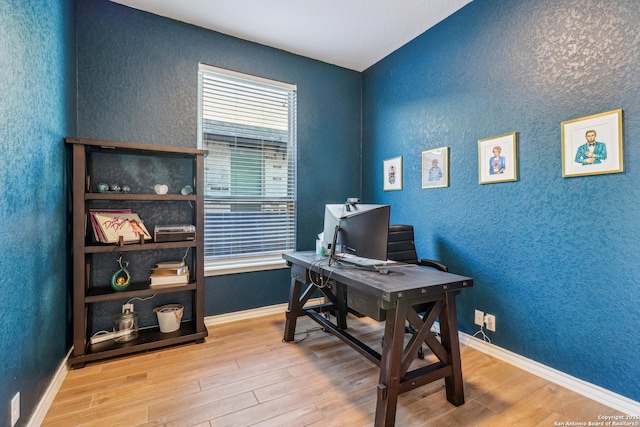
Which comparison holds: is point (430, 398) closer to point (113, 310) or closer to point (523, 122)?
point (523, 122)

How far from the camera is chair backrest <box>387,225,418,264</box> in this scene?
263 centimetres

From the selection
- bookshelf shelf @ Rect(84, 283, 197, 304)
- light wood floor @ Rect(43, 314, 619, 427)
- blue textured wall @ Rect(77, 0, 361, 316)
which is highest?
blue textured wall @ Rect(77, 0, 361, 316)

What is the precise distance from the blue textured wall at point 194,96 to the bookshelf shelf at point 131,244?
223 millimetres

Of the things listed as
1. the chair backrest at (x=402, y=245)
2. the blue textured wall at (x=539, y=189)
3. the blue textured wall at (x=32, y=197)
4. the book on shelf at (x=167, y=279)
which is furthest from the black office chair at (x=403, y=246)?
the blue textured wall at (x=32, y=197)

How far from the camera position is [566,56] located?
190cm

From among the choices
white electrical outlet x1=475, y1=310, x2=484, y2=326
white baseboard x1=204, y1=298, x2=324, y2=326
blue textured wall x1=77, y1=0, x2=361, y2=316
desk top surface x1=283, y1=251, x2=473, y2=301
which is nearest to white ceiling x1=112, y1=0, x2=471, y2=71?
blue textured wall x1=77, y1=0, x2=361, y2=316

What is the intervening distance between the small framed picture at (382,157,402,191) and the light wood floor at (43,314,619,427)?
1721mm

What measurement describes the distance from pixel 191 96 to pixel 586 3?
3.08 m

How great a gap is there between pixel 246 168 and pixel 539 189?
8.50ft

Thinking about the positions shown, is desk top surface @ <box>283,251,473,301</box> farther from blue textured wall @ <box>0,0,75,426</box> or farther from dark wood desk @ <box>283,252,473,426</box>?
blue textured wall @ <box>0,0,75,426</box>

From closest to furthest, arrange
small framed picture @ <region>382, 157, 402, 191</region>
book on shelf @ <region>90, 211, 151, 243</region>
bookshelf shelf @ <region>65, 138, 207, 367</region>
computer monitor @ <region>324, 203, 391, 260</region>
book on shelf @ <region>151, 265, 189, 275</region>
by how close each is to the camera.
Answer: computer monitor @ <region>324, 203, 391, 260</region> < bookshelf shelf @ <region>65, 138, 207, 367</region> < book on shelf @ <region>90, 211, 151, 243</region> < book on shelf @ <region>151, 265, 189, 275</region> < small framed picture @ <region>382, 157, 402, 191</region>

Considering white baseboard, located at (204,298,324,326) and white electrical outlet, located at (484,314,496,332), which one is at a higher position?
white electrical outlet, located at (484,314,496,332)

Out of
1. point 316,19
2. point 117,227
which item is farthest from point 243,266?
point 316,19

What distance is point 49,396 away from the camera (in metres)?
1.71
